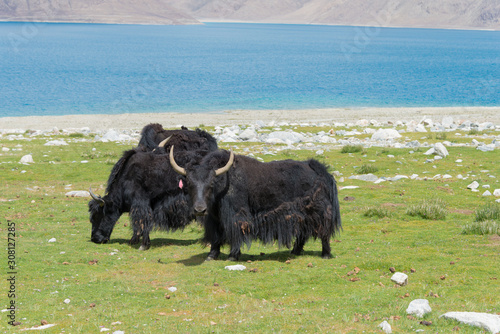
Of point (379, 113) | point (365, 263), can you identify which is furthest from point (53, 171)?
point (379, 113)

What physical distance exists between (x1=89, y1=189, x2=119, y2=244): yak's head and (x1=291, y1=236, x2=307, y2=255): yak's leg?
12.3 feet

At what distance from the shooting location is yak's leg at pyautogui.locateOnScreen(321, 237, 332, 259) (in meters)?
9.26

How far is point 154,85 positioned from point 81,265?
61629 mm

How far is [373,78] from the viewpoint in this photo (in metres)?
82.0

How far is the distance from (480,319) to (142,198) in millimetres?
6744

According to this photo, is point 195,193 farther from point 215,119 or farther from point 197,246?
point 215,119

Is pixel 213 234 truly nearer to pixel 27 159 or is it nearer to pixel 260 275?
pixel 260 275

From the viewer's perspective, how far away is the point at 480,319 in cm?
595

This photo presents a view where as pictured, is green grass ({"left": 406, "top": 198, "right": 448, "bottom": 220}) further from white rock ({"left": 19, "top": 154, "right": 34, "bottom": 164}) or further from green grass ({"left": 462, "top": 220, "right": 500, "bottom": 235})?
white rock ({"left": 19, "top": 154, "right": 34, "bottom": 164})

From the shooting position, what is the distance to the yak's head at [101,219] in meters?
11.0

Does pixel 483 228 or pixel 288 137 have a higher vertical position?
pixel 483 228

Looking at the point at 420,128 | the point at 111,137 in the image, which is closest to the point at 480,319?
the point at 111,137

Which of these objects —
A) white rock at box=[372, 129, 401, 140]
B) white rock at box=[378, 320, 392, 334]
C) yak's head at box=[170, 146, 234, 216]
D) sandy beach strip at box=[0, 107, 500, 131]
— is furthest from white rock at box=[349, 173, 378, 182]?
sandy beach strip at box=[0, 107, 500, 131]

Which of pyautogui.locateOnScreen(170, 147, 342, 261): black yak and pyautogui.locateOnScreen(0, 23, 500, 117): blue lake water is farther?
pyautogui.locateOnScreen(0, 23, 500, 117): blue lake water
